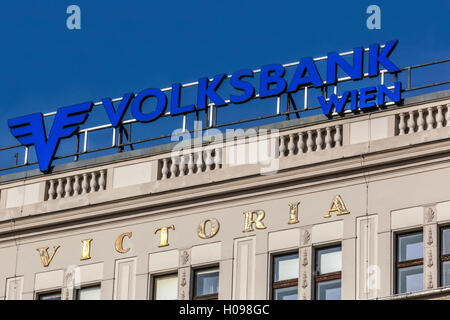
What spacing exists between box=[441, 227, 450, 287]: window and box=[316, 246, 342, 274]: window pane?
2.88 meters

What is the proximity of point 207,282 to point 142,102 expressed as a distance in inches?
279

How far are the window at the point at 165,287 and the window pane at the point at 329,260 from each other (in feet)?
13.9

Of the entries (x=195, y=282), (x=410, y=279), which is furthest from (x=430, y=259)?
(x=195, y=282)

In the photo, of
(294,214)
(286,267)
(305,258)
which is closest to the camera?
(305,258)

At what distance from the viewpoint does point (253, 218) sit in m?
61.2

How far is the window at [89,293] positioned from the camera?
6300 cm

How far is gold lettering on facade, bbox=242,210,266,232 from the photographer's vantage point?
6103 centimetres

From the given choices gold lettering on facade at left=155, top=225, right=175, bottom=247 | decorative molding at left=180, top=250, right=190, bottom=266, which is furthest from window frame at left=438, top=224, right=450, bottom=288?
gold lettering on facade at left=155, top=225, right=175, bottom=247

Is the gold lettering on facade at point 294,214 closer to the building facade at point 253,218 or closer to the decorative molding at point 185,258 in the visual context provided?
the building facade at point 253,218

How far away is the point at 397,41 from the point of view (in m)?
63.1

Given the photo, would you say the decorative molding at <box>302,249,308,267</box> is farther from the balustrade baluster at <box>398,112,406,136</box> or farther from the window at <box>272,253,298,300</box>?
→ the balustrade baluster at <box>398,112,406,136</box>

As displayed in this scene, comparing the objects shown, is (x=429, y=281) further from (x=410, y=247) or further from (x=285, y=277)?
(x=285, y=277)
